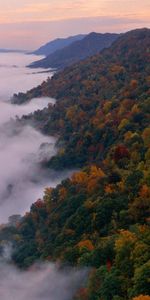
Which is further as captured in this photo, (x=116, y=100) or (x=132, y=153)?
(x=116, y=100)

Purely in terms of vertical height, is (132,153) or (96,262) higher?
(132,153)

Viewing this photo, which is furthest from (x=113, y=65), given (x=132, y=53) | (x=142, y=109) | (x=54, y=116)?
(x=142, y=109)

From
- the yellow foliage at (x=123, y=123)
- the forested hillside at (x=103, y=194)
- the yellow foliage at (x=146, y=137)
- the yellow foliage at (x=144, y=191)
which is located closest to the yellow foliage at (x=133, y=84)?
the forested hillside at (x=103, y=194)

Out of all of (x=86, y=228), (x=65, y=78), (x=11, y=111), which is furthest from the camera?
(x=11, y=111)

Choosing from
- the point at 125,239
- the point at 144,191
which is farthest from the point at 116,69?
the point at 125,239

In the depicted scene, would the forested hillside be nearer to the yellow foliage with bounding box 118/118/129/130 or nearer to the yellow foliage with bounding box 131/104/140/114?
the yellow foliage with bounding box 118/118/129/130

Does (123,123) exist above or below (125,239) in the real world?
above

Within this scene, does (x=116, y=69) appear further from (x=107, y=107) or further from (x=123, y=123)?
(x=123, y=123)

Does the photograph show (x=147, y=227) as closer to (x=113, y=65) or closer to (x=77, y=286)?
(x=77, y=286)

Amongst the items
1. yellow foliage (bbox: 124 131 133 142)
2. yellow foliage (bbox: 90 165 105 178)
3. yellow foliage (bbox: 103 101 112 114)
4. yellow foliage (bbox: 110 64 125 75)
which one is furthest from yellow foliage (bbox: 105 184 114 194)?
yellow foliage (bbox: 110 64 125 75)
